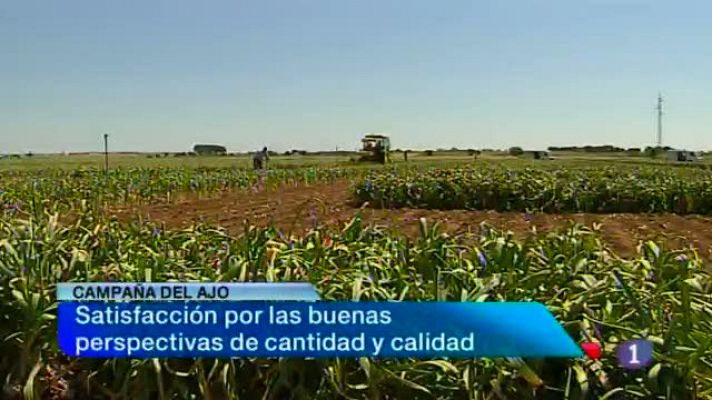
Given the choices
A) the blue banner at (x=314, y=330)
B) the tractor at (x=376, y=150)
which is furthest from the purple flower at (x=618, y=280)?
→ the tractor at (x=376, y=150)

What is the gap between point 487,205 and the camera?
14742 mm

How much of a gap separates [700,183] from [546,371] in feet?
46.2

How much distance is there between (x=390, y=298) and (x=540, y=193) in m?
12.2

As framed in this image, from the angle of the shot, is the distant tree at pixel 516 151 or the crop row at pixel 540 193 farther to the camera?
the distant tree at pixel 516 151

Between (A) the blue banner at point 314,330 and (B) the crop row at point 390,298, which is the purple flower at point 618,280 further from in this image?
(A) the blue banner at point 314,330

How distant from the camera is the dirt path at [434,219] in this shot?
9430 mm

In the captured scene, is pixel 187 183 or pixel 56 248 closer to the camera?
pixel 56 248

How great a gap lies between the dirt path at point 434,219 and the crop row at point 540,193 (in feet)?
2.46

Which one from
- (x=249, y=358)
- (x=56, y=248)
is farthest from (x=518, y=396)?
(x=56, y=248)

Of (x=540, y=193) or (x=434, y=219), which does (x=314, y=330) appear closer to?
(x=434, y=219)

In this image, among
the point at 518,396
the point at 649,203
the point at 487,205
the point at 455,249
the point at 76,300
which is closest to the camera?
the point at 518,396

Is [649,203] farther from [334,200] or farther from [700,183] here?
[334,200]

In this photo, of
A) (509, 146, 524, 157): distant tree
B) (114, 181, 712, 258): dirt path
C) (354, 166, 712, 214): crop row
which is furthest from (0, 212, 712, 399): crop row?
(509, 146, 524, 157): distant tree

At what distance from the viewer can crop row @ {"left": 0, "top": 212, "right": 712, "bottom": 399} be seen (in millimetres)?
2240
